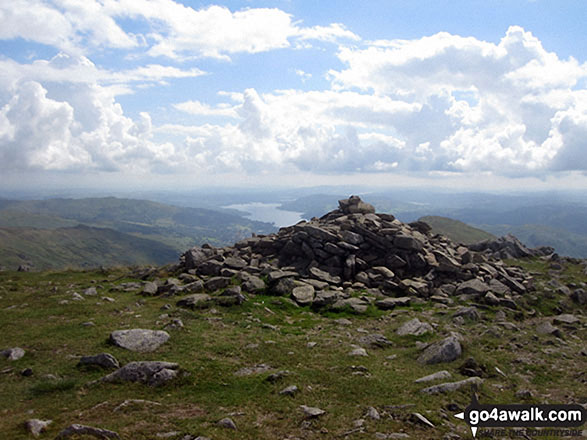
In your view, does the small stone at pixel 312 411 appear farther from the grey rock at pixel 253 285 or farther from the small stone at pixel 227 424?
the grey rock at pixel 253 285

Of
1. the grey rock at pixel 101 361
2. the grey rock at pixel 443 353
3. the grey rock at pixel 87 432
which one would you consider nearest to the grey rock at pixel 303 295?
the grey rock at pixel 443 353

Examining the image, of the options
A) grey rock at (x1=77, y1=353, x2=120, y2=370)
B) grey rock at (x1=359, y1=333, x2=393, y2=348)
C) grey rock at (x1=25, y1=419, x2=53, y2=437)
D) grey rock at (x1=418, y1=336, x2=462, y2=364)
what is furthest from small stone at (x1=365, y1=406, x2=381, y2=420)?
grey rock at (x1=77, y1=353, x2=120, y2=370)

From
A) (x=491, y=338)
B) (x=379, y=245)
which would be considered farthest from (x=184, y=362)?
(x=379, y=245)

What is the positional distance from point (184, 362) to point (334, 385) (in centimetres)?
670

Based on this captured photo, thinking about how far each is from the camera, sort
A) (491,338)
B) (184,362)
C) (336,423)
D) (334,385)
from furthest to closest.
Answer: (491,338), (184,362), (334,385), (336,423)

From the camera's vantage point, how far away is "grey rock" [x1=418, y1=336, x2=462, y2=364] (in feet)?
55.3

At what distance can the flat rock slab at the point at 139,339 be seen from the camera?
56.1ft

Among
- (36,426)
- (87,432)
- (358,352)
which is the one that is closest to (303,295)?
(358,352)

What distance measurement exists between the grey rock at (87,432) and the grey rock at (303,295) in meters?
19.3

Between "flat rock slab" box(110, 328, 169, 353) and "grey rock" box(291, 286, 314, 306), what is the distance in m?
12.2

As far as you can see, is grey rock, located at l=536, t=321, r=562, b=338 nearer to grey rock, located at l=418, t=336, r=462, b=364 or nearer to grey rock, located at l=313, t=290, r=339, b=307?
grey rock, located at l=418, t=336, r=462, b=364

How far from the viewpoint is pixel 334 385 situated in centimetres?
1427

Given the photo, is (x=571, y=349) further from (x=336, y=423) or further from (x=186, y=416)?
(x=186, y=416)

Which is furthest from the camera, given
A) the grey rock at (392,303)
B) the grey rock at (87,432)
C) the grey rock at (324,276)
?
the grey rock at (324,276)
